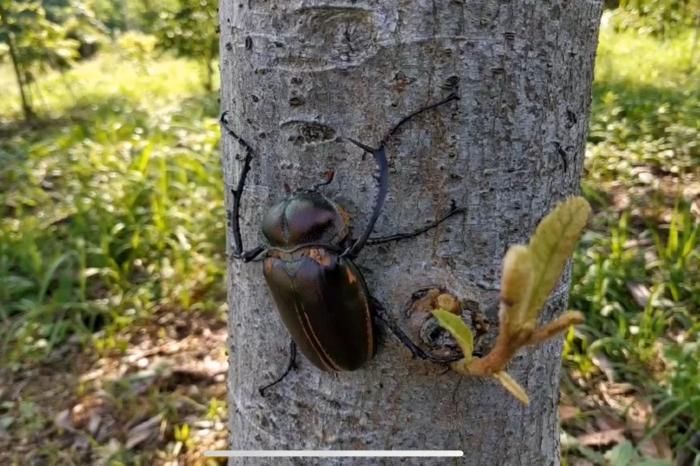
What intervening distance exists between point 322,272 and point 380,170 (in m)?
0.17

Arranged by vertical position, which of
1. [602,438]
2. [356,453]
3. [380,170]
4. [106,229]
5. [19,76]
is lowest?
[602,438]

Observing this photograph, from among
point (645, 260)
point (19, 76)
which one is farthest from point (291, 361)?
point (19, 76)

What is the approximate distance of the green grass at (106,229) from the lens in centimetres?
276

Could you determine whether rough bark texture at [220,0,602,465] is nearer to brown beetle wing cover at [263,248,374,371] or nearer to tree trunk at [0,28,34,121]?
brown beetle wing cover at [263,248,374,371]

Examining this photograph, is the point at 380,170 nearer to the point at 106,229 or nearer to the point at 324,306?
the point at 324,306

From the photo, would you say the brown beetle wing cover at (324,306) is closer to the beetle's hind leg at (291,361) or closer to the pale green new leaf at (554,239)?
the beetle's hind leg at (291,361)

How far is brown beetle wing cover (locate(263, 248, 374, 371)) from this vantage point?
76 centimetres

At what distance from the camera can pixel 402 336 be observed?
0.75 metres

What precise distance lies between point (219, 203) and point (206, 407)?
57.2 inches

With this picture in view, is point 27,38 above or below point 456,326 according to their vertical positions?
below

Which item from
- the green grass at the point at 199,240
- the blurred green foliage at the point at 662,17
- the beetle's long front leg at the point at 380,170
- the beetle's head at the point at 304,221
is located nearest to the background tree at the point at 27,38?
the green grass at the point at 199,240

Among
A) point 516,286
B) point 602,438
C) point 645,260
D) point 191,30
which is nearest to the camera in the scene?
point 516,286

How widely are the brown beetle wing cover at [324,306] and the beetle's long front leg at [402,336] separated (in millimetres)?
12

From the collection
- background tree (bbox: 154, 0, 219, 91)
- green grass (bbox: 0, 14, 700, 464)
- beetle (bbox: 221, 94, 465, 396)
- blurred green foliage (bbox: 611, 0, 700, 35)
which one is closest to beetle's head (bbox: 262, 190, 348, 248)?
beetle (bbox: 221, 94, 465, 396)
